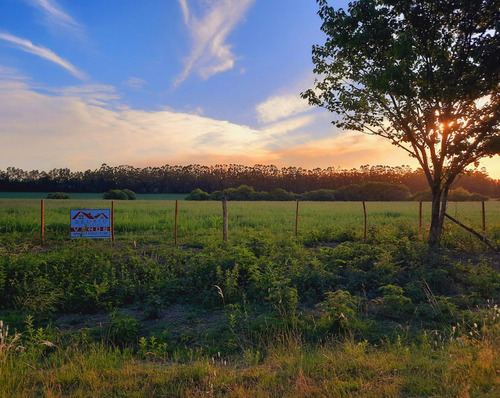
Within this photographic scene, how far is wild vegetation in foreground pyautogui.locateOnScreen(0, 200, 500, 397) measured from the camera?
403 cm

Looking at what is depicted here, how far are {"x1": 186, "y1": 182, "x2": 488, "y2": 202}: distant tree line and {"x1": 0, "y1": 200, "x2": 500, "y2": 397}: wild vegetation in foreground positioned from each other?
59962mm

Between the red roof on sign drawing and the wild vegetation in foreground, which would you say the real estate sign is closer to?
the red roof on sign drawing

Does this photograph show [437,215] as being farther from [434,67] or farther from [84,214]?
[84,214]

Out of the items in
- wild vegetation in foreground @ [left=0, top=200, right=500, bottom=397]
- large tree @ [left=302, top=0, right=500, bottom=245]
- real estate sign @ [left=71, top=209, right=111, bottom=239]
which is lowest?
wild vegetation in foreground @ [left=0, top=200, right=500, bottom=397]

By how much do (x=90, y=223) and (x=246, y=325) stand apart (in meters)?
9.47

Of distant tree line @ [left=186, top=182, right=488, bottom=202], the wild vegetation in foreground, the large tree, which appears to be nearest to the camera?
the wild vegetation in foreground

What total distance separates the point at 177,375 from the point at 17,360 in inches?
83.8

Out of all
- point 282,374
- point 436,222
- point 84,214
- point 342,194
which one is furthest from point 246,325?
point 342,194

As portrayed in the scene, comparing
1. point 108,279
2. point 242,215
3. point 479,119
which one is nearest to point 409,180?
point 242,215

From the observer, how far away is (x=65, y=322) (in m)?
6.88

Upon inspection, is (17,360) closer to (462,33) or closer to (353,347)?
(353,347)

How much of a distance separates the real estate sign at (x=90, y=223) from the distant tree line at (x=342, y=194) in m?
55.1

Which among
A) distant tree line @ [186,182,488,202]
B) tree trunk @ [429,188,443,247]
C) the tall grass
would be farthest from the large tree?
distant tree line @ [186,182,488,202]

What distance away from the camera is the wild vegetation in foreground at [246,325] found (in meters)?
4.03
